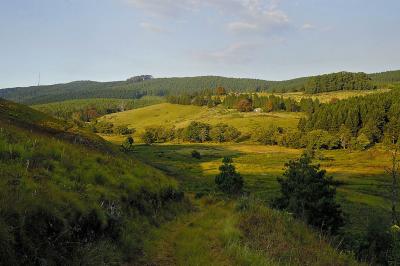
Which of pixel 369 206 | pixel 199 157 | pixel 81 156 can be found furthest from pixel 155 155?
pixel 81 156

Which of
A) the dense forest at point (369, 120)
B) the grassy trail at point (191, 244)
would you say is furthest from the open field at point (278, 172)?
the grassy trail at point (191, 244)

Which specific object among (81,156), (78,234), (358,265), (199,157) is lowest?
(199,157)

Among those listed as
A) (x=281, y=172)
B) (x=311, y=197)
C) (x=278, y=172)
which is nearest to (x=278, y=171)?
(x=278, y=172)

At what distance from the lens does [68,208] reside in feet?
33.3

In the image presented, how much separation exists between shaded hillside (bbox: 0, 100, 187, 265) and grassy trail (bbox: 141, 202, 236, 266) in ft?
2.08

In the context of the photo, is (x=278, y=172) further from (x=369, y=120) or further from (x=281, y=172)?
(x=369, y=120)

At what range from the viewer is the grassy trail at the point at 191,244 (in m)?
11.6

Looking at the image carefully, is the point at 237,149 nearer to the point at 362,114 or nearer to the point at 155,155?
the point at 155,155

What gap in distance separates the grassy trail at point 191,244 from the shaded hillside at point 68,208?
0.63 m

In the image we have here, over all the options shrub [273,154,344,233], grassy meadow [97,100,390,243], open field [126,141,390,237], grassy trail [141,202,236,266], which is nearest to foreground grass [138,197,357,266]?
grassy trail [141,202,236,266]

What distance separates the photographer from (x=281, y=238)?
1322cm

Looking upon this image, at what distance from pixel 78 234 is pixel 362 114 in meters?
199

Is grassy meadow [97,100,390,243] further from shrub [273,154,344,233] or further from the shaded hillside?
the shaded hillside

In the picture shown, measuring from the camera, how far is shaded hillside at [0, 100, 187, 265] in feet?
26.4
